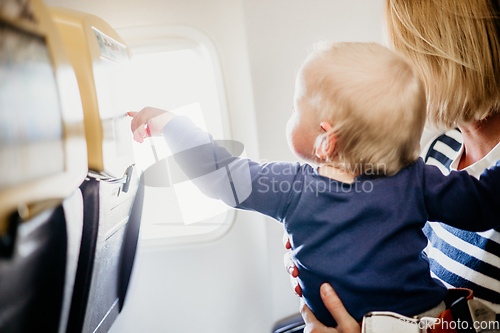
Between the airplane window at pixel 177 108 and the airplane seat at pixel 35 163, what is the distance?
56 centimetres

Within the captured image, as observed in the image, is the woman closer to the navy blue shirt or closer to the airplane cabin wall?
the navy blue shirt

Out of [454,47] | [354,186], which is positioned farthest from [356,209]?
[454,47]

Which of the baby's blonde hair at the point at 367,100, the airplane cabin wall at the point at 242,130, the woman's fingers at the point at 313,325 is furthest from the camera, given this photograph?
the airplane cabin wall at the point at 242,130

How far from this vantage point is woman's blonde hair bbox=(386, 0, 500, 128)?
0.84 metres

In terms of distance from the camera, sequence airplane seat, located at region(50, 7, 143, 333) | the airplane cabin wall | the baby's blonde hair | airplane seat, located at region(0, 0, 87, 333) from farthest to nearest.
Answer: the airplane cabin wall → the baby's blonde hair → airplane seat, located at region(50, 7, 143, 333) → airplane seat, located at region(0, 0, 87, 333)

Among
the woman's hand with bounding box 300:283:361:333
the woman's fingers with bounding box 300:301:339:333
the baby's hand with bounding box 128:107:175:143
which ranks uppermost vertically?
the baby's hand with bounding box 128:107:175:143

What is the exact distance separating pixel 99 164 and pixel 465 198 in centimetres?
85

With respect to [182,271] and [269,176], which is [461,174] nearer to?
[269,176]

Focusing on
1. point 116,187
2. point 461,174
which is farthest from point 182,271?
point 461,174

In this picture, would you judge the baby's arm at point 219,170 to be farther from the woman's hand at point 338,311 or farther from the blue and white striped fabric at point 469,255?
Answer: the blue and white striped fabric at point 469,255

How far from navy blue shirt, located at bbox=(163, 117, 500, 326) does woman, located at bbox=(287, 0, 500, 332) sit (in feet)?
0.45

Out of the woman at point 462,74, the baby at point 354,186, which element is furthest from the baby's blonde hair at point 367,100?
the woman at point 462,74

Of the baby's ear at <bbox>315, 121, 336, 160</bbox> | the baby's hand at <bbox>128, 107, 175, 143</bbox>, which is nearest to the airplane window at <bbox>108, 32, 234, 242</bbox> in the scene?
the baby's hand at <bbox>128, 107, 175, 143</bbox>

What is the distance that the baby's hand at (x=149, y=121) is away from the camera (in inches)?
30.4
